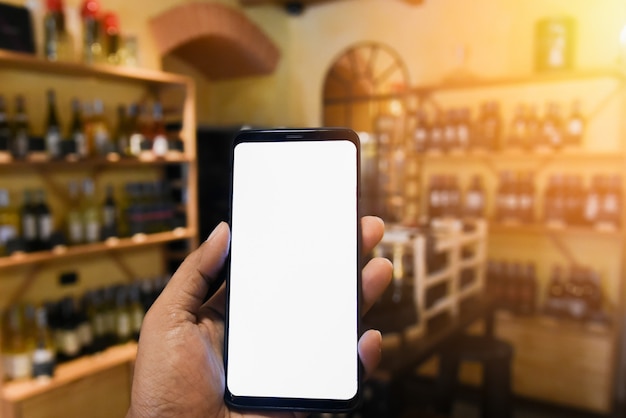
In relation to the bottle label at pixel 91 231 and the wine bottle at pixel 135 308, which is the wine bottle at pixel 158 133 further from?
the wine bottle at pixel 135 308

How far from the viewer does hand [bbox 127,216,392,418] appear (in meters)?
0.51

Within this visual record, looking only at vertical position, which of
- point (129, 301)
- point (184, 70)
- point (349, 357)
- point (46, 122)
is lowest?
point (129, 301)

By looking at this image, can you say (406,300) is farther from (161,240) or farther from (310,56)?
(310,56)

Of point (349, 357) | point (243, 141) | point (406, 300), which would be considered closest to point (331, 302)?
point (349, 357)

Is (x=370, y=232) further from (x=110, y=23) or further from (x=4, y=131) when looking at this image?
(x=110, y=23)

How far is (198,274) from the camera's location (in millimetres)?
523

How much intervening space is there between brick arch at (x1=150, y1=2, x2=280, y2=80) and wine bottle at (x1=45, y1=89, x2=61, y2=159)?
0.57m

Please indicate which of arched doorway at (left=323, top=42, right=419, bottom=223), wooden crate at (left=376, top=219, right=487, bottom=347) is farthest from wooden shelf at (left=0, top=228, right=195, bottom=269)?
arched doorway at (left=323, top=42, right=419, bottom=223)

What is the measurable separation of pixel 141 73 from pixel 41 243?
74 centimetres

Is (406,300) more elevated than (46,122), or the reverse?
(46,122)

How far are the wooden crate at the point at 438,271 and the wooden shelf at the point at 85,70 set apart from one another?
1.14 m

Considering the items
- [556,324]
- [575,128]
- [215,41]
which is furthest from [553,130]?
[215,41]

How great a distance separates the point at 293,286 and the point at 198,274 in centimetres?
10

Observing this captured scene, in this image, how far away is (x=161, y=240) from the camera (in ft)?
6.61
